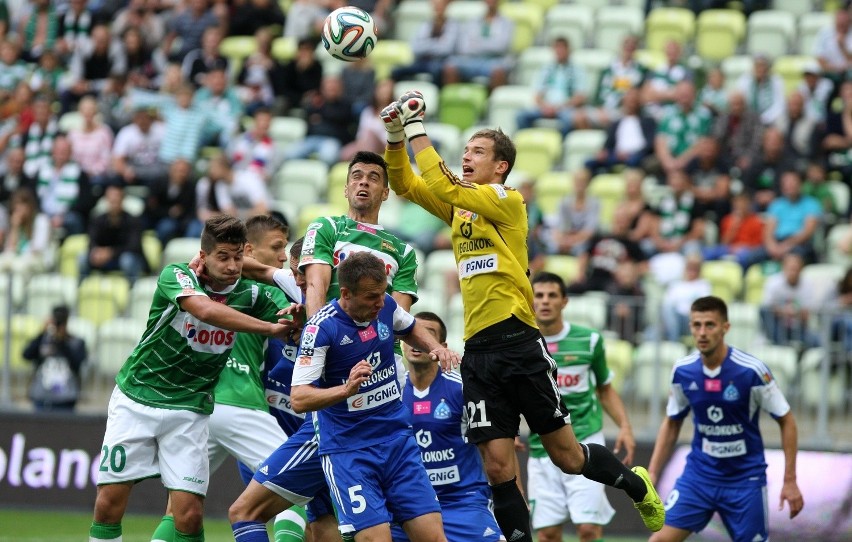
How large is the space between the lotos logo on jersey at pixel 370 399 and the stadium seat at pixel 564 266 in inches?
292

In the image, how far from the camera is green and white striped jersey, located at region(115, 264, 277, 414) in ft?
28.0

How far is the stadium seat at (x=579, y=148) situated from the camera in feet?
56.5

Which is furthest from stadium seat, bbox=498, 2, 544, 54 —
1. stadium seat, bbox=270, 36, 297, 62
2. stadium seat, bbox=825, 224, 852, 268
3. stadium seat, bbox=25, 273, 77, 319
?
stadium seat, bbox=25, 273, 77, 319

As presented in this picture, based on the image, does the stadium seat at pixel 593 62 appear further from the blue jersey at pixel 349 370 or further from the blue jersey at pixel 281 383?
the blue jersey at pixel 349 370

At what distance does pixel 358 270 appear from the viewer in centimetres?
770

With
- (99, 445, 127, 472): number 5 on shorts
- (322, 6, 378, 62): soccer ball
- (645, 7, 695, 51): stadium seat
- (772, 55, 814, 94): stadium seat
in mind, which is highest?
(645, 7, 695, 51): stadium seat

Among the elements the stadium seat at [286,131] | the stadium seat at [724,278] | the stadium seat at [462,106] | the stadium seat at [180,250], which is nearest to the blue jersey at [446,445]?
the stadium seat at [724,278]

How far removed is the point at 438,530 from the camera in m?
7.90

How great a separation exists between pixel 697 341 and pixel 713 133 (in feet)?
22.6

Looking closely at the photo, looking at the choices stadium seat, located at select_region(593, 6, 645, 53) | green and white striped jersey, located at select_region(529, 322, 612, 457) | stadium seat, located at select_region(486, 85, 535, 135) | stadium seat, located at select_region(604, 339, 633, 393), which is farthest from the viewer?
stadium seat, located at select_region(593, 6, 645, 53)

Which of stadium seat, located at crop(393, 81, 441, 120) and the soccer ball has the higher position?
stadium seat, located at crop(393, 81, 441, 120)

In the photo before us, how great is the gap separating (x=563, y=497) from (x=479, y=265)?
2924mm

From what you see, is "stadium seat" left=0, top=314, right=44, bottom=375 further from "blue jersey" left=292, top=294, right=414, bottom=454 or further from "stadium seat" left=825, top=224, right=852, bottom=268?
"stadium seat" left=825, top=224, right=852, bottom=268

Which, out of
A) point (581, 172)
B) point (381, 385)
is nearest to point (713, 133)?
point (581, 172)
